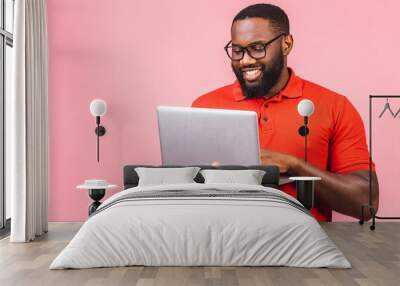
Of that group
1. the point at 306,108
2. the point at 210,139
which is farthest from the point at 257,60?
the point at 210,139

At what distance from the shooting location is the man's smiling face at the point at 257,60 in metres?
6.61

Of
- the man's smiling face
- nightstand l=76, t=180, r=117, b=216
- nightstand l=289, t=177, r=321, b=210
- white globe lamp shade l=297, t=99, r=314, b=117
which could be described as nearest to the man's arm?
nightstand l=289, t=177, r=321, b=210

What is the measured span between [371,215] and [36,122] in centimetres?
376

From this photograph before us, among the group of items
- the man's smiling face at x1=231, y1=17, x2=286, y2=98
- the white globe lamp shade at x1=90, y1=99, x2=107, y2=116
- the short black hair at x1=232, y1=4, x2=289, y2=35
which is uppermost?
the short black hair at x1=232, y1=4, x2=289, y2=35

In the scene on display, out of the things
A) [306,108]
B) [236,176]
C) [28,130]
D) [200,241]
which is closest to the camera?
[200,241]

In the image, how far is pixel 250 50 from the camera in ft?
21.8

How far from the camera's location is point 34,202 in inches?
224

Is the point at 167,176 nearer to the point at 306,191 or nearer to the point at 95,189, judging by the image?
the point at 95,189

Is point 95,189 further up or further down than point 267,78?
further down

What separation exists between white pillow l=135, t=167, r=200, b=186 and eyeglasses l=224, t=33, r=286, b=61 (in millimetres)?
1451

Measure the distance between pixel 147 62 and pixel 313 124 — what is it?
79.7 inches

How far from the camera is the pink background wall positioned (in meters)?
6.64

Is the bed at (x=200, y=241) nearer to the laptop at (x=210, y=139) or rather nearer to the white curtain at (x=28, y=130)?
the white curtain at (x=28, y=130)

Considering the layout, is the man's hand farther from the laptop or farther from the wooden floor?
the wooden floor
